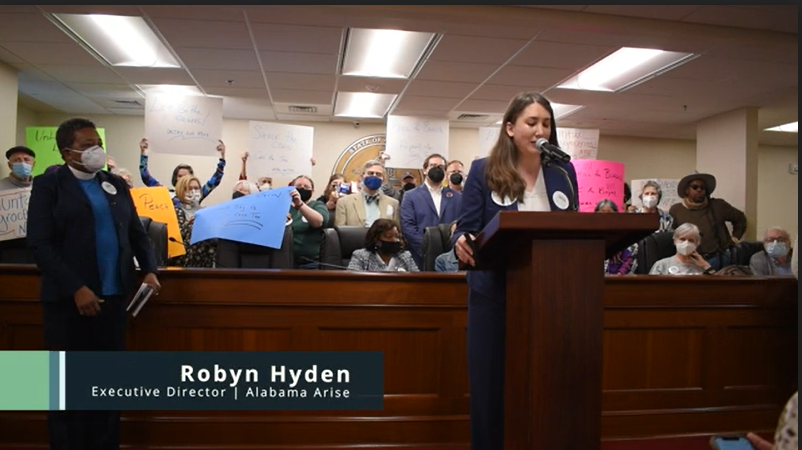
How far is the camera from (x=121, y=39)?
18.9 feet

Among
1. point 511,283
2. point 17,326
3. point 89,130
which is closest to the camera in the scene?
point 511,283

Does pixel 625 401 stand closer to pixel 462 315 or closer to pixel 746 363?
pixel 746 363


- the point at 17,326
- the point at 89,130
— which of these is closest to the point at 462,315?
the point at 89,130

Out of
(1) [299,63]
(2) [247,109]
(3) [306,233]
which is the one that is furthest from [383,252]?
(2) [247,109]

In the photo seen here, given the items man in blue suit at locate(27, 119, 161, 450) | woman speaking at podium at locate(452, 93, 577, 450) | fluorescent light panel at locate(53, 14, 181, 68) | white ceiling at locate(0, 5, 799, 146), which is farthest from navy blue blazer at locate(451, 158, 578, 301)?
fluorescent light panel at locate(53, 14, 181, 68)

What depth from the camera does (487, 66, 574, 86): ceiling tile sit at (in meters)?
6.22

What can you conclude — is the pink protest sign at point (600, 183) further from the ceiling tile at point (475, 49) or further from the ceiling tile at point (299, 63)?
the ceiling tile at point (299, 63)

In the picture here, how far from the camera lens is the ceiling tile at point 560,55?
17.8 feet

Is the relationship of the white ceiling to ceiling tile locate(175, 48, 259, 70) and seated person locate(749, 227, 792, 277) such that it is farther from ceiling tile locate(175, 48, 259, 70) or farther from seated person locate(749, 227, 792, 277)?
seated person locate(749, 227, 792, 277)

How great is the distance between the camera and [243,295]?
2.75 meters

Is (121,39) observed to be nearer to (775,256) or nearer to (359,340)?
(359,340)

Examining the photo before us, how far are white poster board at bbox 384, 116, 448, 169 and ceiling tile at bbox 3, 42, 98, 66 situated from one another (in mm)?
3217

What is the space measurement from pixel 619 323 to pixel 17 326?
2818mm

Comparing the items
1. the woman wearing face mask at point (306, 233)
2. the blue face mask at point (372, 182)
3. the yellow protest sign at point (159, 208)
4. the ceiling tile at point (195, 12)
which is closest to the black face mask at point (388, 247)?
the woman wearing face mask at point (306, 233)
